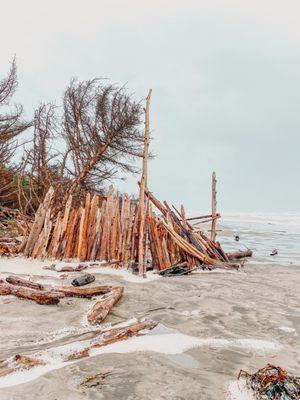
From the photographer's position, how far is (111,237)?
5.84m

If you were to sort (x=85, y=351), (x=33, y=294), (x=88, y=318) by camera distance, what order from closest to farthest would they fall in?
(x=85, y=351) → (x=88, y=318) → (x=33, y=294)

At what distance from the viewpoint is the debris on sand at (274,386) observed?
65.6 inches

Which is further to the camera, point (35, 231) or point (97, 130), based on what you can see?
point (97, 130)

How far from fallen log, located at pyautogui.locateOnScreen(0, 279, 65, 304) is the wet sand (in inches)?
2.9

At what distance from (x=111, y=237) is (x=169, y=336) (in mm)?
3402

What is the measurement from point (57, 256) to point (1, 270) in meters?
1.04

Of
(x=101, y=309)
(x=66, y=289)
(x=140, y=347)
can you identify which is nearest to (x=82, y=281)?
(x=66, y=289)

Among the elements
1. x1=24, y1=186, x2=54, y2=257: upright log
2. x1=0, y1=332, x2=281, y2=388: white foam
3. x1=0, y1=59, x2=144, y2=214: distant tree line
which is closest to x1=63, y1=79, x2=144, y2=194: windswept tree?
x1=0, y1=59, x2=144, y2=214: distant tree line

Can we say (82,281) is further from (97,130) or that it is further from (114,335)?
(97,130)

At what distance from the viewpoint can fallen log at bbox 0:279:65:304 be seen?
11.2ft

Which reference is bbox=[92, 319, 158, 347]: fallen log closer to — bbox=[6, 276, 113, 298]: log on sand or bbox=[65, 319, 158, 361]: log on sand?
bbox=[65, 319, 158, 361]: log on sand

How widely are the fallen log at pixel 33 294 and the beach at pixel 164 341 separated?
0.23ft

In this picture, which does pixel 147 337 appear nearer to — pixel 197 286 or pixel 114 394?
pixel 114 394

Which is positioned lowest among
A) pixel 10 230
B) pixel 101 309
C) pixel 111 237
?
pixel 101 309
